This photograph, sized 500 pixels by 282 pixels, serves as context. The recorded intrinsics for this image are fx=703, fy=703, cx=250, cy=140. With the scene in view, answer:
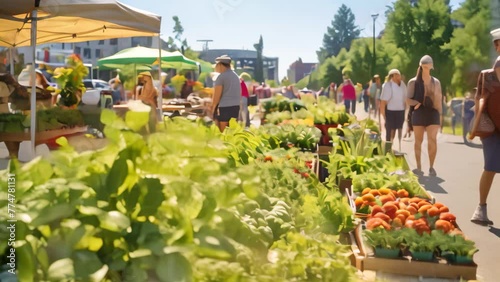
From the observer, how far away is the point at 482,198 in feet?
17.6

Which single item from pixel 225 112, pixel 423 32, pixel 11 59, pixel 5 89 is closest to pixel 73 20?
pixel 5 89

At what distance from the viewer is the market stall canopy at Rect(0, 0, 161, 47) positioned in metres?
5.25

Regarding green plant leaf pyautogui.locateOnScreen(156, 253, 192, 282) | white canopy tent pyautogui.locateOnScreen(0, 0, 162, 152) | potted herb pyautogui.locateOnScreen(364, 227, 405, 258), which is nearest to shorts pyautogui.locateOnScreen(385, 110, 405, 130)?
white canopy tent pyautogui.locateOnScreen(0, 0, 162, 152)

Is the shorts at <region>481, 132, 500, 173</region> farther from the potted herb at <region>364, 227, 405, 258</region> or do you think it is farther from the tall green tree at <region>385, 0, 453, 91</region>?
the tall green tree at <region>385, 0, 453, 91</region>

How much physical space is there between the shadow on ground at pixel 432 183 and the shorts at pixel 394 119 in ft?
4.92

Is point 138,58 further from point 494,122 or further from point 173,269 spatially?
point 173,269

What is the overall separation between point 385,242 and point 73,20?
4418 millimetres

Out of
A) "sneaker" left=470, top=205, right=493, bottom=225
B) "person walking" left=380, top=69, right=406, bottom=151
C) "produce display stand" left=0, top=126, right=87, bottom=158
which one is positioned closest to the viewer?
"sneaker" left=470, top=205, right=493, bottom=225

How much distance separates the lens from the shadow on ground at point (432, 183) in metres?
7.31

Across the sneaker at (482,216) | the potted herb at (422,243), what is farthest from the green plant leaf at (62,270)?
the sneaker at (482,216)

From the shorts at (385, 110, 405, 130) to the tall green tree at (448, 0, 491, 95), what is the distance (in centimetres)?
2126

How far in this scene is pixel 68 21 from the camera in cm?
640

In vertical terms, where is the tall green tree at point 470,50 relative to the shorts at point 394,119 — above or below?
above

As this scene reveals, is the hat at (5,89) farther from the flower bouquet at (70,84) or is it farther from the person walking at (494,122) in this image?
the person walking at (494,122)
